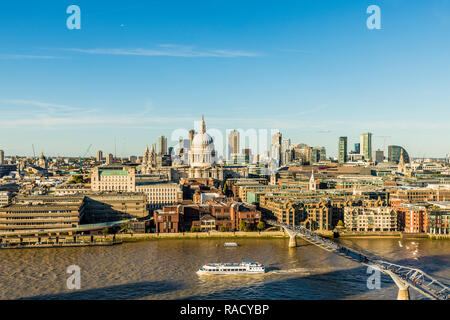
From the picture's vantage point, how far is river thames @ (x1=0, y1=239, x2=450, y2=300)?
15.6 meters

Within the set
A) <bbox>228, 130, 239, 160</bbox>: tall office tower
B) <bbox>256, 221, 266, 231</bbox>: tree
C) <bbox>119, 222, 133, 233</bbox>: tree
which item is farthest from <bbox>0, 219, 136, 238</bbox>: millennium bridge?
<bbox>228, 130, 239, 160</bbox>: tall office tower

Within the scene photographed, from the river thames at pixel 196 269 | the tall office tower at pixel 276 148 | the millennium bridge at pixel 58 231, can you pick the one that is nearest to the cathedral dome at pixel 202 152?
the millennium bridge at pixel 58 231

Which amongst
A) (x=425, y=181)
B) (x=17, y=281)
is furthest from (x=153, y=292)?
(x=425, y=181)

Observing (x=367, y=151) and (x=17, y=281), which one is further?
(x=367, y=151)

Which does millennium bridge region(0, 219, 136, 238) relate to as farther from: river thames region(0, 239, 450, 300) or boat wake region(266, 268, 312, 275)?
boat wake region(266, 268, 312, 275)

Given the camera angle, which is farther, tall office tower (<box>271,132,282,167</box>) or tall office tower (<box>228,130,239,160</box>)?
tall office tower (<box>228,130,239,160</box>)

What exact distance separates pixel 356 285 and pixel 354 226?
598 inches

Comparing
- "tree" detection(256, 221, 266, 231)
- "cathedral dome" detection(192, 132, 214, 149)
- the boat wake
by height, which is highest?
"cathedral dome" detection(192, 132, 214, 149)

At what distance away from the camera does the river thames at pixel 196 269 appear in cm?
1559

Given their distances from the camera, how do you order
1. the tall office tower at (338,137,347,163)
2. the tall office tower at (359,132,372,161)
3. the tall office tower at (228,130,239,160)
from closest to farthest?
the tall office tower at (228,130,239,160) → the tall office tower at (338,137,347,163) → the tall office tower at (359,132,372,161)

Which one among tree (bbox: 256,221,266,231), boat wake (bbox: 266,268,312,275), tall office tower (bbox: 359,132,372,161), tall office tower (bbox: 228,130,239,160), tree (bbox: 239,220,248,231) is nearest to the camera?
boat wake (bbox: 266,268,312,275)
